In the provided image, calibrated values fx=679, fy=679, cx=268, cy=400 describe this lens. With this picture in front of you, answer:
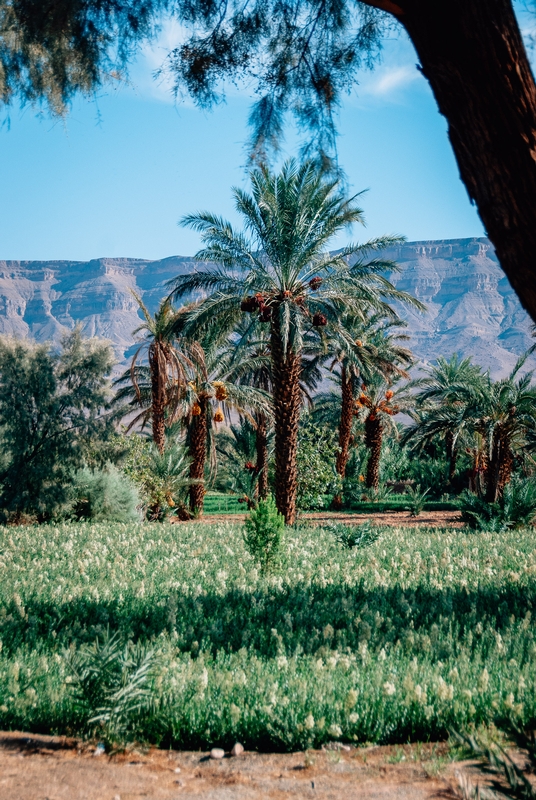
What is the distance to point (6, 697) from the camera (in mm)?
3680

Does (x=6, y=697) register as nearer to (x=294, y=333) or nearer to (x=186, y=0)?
(x=186, y=0)

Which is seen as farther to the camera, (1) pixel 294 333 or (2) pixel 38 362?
(2) pixel 38 362

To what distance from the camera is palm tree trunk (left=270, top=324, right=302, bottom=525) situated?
16.2m

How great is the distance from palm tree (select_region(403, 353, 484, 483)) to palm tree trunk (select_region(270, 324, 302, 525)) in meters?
7.08

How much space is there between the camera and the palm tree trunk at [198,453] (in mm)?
22031

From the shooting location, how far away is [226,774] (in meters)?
3.03

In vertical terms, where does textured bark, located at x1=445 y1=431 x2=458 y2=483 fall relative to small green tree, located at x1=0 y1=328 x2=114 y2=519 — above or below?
below

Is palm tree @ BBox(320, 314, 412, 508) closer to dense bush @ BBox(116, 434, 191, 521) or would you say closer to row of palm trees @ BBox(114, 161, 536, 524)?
row of palm trees @ BBox(114, 161, 536, 524)

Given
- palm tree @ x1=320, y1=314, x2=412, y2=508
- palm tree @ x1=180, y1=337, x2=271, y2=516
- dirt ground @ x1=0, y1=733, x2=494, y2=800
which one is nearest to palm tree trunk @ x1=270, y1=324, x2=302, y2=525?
palm tree @ x1=180, y1=337, x2=271, y2=516

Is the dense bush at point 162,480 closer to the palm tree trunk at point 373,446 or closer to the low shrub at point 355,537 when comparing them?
the low shrub at point 355,537

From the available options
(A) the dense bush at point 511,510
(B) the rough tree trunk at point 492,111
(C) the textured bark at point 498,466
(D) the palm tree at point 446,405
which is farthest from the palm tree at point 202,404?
(B) the rough tree trunk at point 492,111

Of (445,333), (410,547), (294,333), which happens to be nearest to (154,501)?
(294,333)

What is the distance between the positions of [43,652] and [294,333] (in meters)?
11.7

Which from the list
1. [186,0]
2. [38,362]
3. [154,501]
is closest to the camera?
[186,0]
